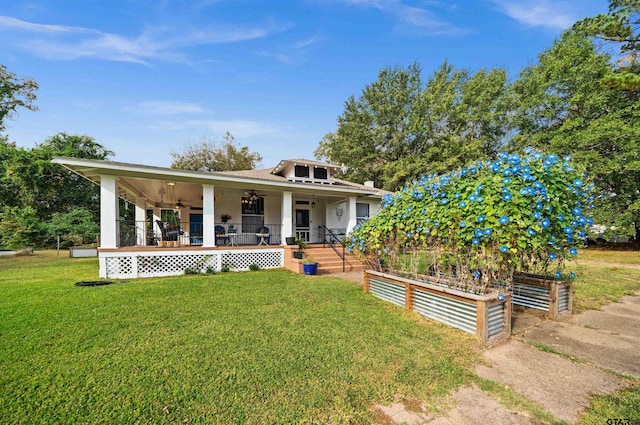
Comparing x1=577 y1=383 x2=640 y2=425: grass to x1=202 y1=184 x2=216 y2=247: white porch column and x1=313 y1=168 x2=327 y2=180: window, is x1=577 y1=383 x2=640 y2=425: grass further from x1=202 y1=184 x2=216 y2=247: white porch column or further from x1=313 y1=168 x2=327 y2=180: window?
x1=313 y1=168 x2=327 y2=180: window

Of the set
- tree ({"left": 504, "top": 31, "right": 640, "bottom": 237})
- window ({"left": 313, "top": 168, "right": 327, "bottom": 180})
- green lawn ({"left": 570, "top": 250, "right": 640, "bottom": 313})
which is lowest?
green lawn ({"left": 570, "top": 250, "right": 640, "bottom": 313})

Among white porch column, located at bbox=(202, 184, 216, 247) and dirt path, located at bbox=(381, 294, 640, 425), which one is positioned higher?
white porch column, located at bbox=(202, 184, 216, 247)

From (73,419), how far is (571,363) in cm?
486

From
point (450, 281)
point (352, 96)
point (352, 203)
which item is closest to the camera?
point (450, 281)

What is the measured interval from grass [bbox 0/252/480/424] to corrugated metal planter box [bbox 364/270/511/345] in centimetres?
19

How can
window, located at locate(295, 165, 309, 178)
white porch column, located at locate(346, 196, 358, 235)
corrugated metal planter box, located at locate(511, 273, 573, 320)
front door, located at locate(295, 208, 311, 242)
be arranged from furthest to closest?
front door, located at locate(295, 208, 311, 242) → window, located at locate(295, 165, 309, 178) → white porch column, located at locate(346, 196, 358, 235) → corrugated metal planter box, located at locate(511, 273, 573, 320)

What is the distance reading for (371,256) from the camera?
5.73 metres

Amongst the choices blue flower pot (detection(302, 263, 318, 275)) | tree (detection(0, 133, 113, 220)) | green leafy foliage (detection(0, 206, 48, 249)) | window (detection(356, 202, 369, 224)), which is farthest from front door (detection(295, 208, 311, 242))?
tree (detection(0, 133, 113, 220))

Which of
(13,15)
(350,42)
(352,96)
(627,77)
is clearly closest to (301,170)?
(350,42)

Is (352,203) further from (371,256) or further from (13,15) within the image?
(13,15)

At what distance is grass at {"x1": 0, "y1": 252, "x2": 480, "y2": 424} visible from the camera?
7.06 ft

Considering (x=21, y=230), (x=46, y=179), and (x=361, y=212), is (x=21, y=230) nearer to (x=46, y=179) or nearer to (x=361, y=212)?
(x=46, y=179)

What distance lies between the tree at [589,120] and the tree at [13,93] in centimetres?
3993

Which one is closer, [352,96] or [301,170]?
[301,170]
